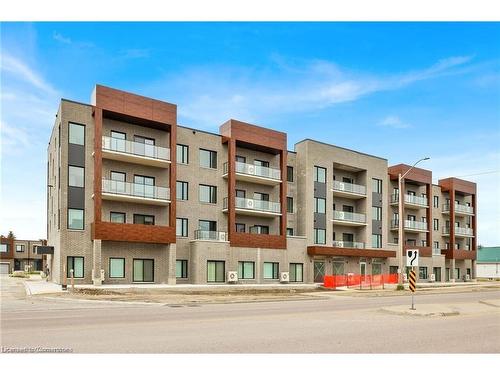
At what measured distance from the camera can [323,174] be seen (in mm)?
51906

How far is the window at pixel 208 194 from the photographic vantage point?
44.3 meters

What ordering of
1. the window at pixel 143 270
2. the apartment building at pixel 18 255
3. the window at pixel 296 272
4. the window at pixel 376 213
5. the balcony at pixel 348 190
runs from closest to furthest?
the window at pixel 143 270 → the window at pixel 296 272 → the balcony at pixel 348 190 → the window at pixel 376 213 → the apartment building at pixel 18 255

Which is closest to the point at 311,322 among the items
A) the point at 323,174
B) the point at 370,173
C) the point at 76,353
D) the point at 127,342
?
the point at 127,342

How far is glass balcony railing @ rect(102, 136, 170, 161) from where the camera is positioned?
3734cm

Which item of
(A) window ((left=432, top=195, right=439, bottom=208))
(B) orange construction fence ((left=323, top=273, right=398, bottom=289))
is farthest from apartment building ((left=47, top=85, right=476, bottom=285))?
(A) window ((left=432, top=195, right=439, bottom=208))

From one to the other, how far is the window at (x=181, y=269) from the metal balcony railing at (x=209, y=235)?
2.45m

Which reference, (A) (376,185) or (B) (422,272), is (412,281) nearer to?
(A) (376,185)

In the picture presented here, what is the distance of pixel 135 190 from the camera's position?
1517 inches

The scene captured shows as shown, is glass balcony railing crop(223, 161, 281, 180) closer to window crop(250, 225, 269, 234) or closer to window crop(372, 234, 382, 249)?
window crop(250, 225, 269, 234)

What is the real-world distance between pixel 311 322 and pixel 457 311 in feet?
24.3

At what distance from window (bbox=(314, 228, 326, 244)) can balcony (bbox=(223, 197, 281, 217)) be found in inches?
235

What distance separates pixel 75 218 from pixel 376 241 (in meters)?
34.9

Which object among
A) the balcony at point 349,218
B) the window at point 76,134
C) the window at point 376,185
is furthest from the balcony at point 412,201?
the window at point 76,134

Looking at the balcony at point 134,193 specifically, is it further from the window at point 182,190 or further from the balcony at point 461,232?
the balcony at point 461,232
